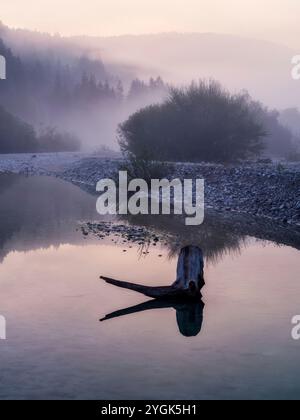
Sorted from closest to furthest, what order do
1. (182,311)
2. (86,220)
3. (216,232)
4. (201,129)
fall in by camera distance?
(182,311)
(216,232)
(86,220)
(201,129)

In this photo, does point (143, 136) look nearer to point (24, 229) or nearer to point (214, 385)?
point (24, 229)

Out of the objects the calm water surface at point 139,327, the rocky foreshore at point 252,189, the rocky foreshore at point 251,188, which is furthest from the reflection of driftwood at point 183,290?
the rocky foreshore at point 252,189

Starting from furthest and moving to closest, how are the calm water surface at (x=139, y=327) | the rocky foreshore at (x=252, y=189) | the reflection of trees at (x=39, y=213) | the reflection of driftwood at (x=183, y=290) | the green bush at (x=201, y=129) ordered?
the green bush at (x=201, y=129), the rocky foreshore at (x=252, y=189), the reflection of trees at (x=39, y=213), the reflection of driftwood at (x=183, y=290), the calm water surface at (x=139, y=327)

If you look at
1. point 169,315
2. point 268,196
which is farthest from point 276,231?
point 169,315

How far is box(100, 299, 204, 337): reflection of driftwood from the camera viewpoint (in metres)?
10.9

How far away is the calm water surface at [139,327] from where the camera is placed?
27.9 ft

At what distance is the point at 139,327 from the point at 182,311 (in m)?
1.32

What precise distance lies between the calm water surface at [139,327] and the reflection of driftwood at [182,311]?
0.06 meters

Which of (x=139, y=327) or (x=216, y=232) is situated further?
(x=216, y=232)

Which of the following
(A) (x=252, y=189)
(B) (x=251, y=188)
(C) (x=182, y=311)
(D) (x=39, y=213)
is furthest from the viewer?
(B) (x=251, y=188)

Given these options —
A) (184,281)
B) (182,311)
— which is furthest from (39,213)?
(182,311)

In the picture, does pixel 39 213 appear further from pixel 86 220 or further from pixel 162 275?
pixel 162 275

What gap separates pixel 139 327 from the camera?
1080 centimetres

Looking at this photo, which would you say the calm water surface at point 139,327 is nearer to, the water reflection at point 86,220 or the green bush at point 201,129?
the water reflection at point 86,220
